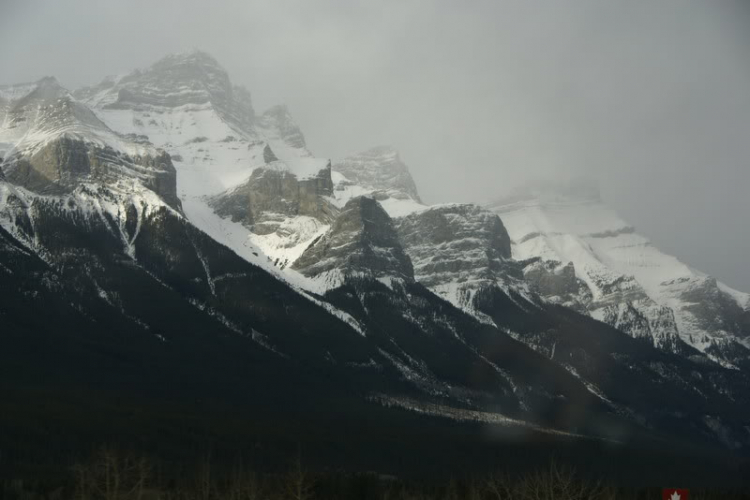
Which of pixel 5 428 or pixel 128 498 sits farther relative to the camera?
pixel 5 428

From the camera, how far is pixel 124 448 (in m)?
200

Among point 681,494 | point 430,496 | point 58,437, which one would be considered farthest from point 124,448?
point 681,494

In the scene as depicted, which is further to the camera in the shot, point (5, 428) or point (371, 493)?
point (5, 428)

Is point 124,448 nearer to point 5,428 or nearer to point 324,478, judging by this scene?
point 5,428

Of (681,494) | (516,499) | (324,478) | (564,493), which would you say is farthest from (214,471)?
(681,494)

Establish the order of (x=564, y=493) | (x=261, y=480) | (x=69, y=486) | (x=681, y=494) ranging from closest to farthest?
(x=681, y=494), (x=564, y=493), (x=69, y=486), (x=261, y=480)

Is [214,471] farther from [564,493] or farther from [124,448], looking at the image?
[564,493]

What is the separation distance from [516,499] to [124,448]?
6888 centimetres

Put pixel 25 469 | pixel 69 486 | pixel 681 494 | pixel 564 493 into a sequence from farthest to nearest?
pixel 25 469, pixel 69 486, pixel 564 493, pixel 681 494

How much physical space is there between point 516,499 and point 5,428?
85.0m

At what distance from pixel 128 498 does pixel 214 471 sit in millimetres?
58785

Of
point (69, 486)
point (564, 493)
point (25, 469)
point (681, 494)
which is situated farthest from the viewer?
point (25, 469)

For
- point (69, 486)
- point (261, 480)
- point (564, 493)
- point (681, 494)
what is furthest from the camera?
point (261, 480)

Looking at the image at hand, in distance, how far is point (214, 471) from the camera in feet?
647
